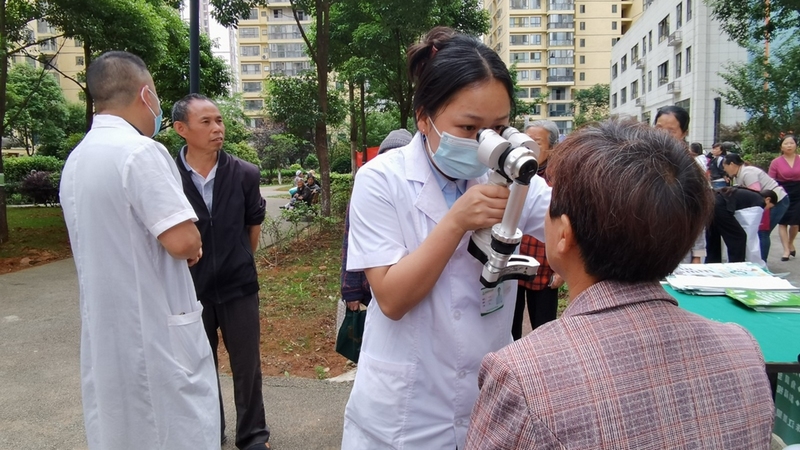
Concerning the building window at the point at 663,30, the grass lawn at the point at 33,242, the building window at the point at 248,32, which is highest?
the building window at the point at 248,32

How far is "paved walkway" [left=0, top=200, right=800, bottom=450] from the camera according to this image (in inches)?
130

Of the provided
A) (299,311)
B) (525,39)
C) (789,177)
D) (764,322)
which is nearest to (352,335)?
(764,322)

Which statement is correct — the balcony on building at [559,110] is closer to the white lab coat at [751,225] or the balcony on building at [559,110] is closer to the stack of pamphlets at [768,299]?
the white lab coat at [751,225]

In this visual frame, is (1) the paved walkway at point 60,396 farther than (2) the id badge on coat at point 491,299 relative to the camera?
Yes

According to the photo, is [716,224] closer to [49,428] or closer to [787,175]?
[787,175]

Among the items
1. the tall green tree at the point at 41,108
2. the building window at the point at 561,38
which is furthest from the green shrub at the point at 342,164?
the building window at the point at 561,38

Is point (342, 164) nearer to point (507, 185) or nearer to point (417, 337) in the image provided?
point (417, 337)

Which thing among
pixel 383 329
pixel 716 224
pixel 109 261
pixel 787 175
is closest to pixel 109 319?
pixel 109 261

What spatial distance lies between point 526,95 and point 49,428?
6333 cm

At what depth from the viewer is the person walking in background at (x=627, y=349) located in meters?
0.92

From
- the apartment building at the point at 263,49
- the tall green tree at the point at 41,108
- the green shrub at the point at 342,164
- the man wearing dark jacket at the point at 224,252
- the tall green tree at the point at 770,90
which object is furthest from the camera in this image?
the apartment building at the point at 263,49

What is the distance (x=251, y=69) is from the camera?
70562mm

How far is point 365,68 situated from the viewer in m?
12.8

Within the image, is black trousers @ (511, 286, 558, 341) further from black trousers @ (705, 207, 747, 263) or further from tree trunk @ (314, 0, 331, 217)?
tree trunk @ (314, 0, 331, 217)
